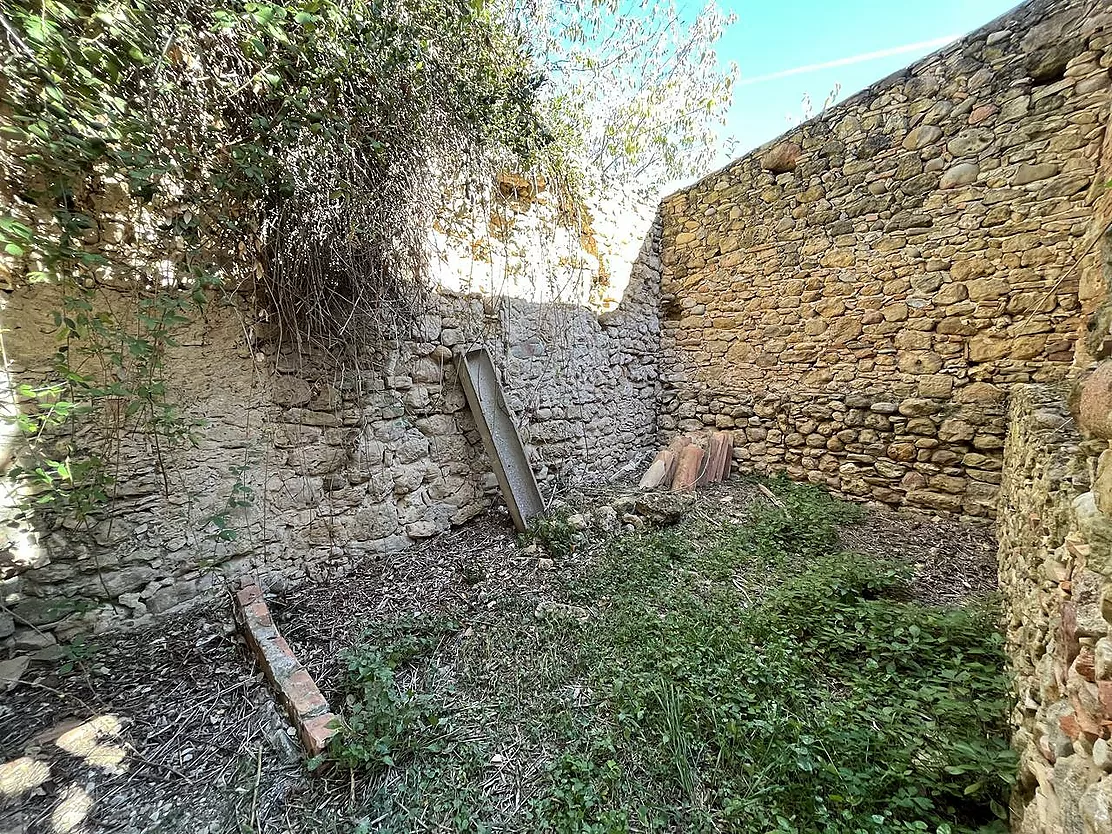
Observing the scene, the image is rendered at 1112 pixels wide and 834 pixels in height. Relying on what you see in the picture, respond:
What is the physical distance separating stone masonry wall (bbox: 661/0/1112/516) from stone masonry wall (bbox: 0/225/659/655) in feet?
6.56

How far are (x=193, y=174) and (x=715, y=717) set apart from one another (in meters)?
3.07

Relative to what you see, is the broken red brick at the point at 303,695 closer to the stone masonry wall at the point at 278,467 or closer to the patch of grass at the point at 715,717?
the patch of grass at the point at 715,717

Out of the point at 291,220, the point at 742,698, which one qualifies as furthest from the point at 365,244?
the point at 742,698

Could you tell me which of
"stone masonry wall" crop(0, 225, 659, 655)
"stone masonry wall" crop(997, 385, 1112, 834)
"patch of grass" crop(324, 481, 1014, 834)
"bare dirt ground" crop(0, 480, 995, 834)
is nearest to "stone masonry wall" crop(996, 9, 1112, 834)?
"stone masonry wall" crop(997, 385, 1112, 834)

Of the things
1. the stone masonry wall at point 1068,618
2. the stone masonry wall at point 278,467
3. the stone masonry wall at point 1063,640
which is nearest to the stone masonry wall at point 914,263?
the stone masonry wall at point 1068,618

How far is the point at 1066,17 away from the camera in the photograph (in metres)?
2.46

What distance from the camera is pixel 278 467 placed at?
2.21 m

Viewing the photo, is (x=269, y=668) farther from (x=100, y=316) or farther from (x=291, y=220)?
(x=291, y=220)

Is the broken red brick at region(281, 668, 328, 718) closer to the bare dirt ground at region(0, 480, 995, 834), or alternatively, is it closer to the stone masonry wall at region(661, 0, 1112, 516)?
the bare dirt ground at region(0, 480, 995, 834)

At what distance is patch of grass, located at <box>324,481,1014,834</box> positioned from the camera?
1.23m

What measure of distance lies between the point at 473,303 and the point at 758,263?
278cm

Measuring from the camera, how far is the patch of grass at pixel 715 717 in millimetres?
1229

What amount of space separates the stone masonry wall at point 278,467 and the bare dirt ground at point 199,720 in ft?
0.63

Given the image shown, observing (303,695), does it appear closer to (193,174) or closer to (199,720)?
(199,720)
